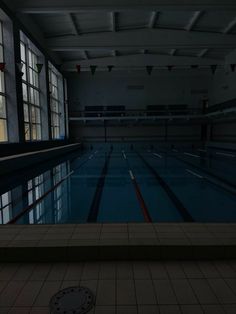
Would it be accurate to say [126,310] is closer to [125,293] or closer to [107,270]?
[125,293]

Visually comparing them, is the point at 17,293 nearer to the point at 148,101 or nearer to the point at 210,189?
the point at 210,189

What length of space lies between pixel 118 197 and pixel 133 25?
9.40 m

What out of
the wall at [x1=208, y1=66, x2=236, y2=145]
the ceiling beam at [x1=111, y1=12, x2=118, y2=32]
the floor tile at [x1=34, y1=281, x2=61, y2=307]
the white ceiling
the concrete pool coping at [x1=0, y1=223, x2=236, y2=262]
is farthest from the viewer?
the wall at [x1=208, y1=66, x2=236, y2=145]

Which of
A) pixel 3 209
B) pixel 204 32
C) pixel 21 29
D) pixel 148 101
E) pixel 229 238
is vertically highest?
pixel 204 32

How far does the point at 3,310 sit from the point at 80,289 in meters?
0.53

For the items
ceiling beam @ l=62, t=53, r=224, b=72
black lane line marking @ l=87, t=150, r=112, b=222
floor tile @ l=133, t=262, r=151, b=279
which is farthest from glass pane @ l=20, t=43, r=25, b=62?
floor tile @ l=133, t=262, r=151, b=279

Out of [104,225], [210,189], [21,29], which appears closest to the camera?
[104,225]

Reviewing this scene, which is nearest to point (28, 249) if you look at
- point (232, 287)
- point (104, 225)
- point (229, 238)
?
point (104, 225)

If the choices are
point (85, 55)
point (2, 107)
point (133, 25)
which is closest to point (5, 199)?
point (2, 107)

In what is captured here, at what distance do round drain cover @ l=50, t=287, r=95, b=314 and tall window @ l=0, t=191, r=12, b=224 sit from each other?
2.06 meters

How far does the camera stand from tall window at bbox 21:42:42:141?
1047 centimetres

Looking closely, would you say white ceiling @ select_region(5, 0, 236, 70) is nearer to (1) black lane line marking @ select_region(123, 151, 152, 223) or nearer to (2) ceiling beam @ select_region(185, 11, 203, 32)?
(2) ceiling beam @ select_region(185, 11, 203, 32)

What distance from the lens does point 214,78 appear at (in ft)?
61.6

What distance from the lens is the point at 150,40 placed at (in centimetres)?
1176
